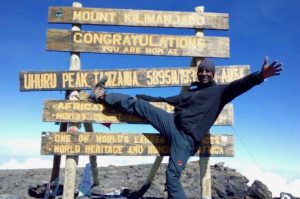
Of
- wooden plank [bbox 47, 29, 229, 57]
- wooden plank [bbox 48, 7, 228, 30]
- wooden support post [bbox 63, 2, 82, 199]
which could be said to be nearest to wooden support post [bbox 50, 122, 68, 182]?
wooden support post [bbox 63, 2, 82, 199]

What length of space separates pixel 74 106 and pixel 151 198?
11.5ft

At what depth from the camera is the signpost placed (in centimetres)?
779

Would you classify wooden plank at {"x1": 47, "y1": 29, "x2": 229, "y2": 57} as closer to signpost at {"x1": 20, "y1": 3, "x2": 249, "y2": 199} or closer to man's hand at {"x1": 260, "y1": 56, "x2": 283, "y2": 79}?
signpost at {"x1": 20, "y1": 3, "x2": 249, "y2": 199}

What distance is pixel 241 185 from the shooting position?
12289 millimetres

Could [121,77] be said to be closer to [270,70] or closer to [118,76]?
[118,76]

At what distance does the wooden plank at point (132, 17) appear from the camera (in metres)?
8.22

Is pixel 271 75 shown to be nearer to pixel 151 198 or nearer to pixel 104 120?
pixel 104 120

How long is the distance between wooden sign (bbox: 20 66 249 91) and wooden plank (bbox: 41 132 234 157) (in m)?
1.05

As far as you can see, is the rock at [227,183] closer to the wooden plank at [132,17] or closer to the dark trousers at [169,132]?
the dark trousers at [169,132]

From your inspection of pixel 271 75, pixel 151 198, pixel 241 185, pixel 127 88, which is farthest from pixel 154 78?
pixel 241 185

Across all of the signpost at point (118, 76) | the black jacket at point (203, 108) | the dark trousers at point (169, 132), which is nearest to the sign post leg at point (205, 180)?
the signpost at point (118, 76)

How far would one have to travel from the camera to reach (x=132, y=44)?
8.17 m

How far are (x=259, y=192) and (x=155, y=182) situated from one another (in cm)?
467

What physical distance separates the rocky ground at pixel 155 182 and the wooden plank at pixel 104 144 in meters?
2.17
